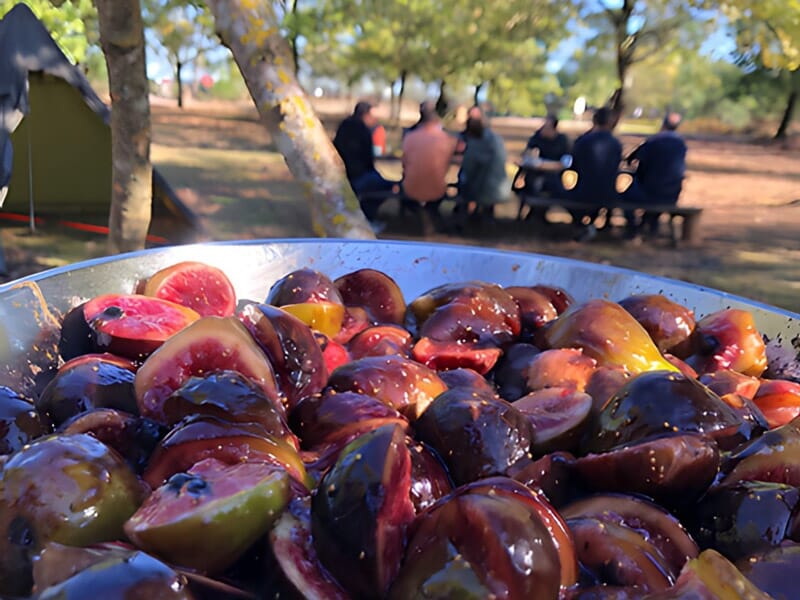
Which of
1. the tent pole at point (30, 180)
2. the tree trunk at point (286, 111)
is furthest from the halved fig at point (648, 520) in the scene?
the tent pole at point (30, 180)

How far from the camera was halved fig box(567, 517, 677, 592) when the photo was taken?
0.80m

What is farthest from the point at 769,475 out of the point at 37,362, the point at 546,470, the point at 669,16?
the point at 669,16

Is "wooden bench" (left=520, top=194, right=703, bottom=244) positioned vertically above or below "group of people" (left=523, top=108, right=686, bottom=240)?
below

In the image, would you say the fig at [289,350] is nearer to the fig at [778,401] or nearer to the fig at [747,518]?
the fig at [747,518]

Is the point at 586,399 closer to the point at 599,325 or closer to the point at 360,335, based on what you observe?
the point at 599,325

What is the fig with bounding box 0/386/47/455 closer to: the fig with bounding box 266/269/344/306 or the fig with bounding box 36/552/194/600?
Answer: the fig with bounding box 36/552/194/600

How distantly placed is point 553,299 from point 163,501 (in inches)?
46.2

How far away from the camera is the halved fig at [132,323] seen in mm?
1388

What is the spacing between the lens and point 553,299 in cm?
177

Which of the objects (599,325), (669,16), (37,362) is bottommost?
(37,362)

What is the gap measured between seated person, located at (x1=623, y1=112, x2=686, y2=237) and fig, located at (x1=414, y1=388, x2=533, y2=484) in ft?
25.5

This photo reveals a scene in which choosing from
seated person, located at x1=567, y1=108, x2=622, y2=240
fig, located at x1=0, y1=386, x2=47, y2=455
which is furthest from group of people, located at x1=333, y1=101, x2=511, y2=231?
fig, located at x1=0, y1=386, x2=47, y2=455

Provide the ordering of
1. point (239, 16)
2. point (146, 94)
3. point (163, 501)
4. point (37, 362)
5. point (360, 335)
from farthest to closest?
point (146, 94), point (239, 16), point (360, 335), point (37, 362), point (163, 501)

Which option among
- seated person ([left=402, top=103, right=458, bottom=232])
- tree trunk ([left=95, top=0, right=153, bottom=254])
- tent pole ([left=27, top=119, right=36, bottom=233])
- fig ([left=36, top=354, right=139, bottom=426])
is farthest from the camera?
seated person ([left=402, top=103, right=458, bottom=232])
